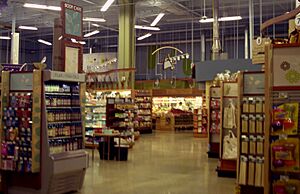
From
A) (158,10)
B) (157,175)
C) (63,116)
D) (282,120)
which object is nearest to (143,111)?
(158,10)

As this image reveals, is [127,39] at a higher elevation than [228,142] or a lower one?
higher

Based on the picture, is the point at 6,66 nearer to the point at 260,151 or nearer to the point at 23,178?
the point at 23,178

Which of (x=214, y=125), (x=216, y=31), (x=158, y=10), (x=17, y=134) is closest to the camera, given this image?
(x=17, y=134)

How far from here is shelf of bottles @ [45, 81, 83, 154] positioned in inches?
282

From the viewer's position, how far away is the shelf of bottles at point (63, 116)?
7.16 metres

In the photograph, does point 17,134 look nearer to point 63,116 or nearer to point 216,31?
point 63,116

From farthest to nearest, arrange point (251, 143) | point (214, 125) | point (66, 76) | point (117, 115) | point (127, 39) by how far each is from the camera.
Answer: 1. point (127, 39)
2. point (117, 115)
3. point (214, 125)
4. point (66, 76)
5. point (251, 143)

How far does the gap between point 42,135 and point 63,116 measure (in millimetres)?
690

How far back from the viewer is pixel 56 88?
7.39 metres

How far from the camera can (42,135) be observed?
6.87 metres

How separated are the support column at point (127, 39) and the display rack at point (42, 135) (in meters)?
12.0

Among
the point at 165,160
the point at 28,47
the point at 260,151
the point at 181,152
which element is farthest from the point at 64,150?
the point at 28,47

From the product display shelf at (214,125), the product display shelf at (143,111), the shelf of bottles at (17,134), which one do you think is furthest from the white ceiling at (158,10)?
the shelf of bottles at (17,134)

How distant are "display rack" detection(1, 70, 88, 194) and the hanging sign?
834 millimetres
